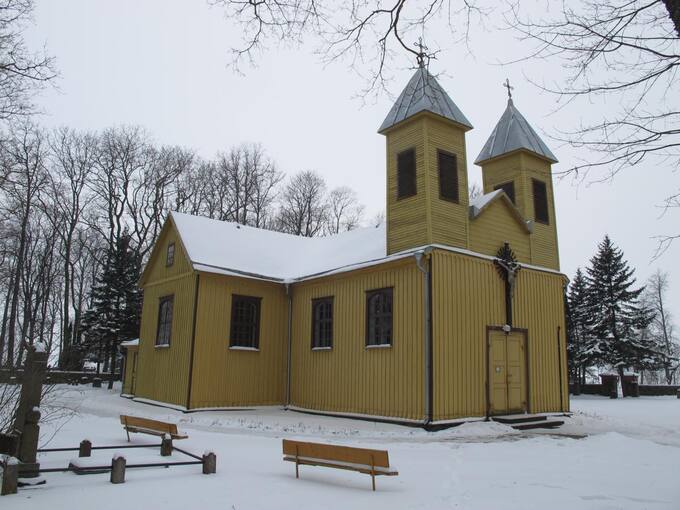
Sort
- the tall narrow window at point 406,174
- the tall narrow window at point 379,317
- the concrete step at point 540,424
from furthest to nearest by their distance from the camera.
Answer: the tall narrow window at point 406,174 < the tall narrow window at point 379,317 < the concrete step at point 540,424

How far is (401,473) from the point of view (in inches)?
323

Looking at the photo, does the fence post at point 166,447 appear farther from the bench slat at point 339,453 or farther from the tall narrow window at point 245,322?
the tall narrow window at point 245,322

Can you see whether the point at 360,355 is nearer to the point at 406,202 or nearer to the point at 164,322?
the point at 406,202

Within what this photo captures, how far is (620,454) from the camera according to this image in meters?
10.2

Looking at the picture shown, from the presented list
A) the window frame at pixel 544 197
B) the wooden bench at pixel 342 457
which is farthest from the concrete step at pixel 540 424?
the wooden bench at pixel 342 457

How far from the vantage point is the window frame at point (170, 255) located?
19.5 meters

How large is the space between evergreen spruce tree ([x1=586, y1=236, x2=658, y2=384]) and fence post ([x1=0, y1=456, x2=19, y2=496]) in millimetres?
29969

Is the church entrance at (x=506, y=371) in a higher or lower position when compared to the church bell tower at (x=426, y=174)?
lower

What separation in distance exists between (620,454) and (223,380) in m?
11.2

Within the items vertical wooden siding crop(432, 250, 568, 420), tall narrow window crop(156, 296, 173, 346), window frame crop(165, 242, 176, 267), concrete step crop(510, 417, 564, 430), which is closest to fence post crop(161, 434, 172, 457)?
vertical wooden siding crop(432, 250, 568, 420)

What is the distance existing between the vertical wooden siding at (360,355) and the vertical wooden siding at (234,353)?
2.01 ft

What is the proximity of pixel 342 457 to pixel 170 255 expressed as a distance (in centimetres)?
1406

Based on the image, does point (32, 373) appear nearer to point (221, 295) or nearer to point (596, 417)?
point (221, 295)

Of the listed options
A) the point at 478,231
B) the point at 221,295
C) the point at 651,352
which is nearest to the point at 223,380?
the point at 221,295
